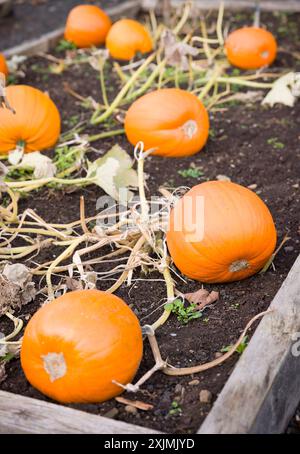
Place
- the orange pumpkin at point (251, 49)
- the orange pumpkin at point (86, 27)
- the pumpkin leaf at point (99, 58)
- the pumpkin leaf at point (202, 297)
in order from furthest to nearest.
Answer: the orange pumpkin at point (86, 27) → the orange pumpkin at point (251, 49) → the pumpkin leaf at point (99, 58) → the pumpkin leaf at point (202, 297)

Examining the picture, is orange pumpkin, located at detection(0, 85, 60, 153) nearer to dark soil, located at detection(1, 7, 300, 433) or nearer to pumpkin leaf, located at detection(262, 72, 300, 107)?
dark soil, located at detection(1, 7, 300, 433)

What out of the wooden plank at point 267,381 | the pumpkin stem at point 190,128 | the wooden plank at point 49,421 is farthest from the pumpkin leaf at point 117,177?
the wooden plank at point 49,421

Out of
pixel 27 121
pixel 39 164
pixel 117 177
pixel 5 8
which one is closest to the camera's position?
pixel 117 177

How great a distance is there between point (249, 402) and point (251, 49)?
Answer: 11.2ft

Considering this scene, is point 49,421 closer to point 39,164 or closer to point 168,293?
point 168,293

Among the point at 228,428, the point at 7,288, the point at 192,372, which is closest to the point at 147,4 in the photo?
the point at 7,288

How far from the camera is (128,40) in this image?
532 cm

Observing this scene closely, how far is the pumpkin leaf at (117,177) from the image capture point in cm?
343

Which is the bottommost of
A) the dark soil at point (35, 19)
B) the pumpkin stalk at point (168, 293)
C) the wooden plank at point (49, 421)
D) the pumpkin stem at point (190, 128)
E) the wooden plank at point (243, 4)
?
the dark soil at point (35, 19)

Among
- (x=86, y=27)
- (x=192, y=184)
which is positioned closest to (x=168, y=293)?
(x=192, y=184)

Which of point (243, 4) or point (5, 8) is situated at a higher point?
point (243, 4)

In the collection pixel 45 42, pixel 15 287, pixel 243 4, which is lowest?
pixel 243 4

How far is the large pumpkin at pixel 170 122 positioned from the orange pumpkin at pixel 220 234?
102 cm

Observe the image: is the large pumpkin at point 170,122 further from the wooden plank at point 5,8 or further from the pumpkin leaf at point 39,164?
the wooden plank at point 5,8
